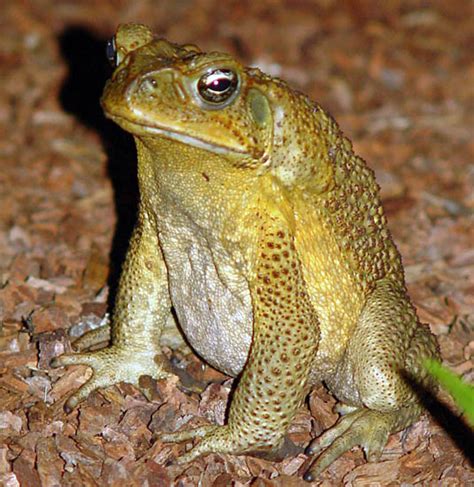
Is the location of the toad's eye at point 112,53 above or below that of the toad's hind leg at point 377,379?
above

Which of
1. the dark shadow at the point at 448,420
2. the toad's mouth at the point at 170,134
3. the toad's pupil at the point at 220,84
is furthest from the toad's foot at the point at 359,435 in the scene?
the toad's pupil at the point at 220,84

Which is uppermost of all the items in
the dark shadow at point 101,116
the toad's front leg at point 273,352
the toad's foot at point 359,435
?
the dark shadow at point 101,116

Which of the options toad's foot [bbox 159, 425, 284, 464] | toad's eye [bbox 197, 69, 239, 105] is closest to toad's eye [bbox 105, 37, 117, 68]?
toad's eye [bbox 197, 69, 239, 105]

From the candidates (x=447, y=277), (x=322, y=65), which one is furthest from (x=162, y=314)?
(x=322, y=65)

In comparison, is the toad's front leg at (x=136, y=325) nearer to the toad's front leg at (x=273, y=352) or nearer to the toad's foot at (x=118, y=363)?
the toad's foot at (x=118, y=363)

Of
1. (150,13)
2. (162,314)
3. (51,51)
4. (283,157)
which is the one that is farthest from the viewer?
(150,13)

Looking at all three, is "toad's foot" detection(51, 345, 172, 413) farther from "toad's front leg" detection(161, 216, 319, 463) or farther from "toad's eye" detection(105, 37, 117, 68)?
"toad's eye" detection(105, 37, 117, 68)

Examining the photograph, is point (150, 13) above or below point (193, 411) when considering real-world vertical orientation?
above

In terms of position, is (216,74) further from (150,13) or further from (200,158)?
(150,13)
